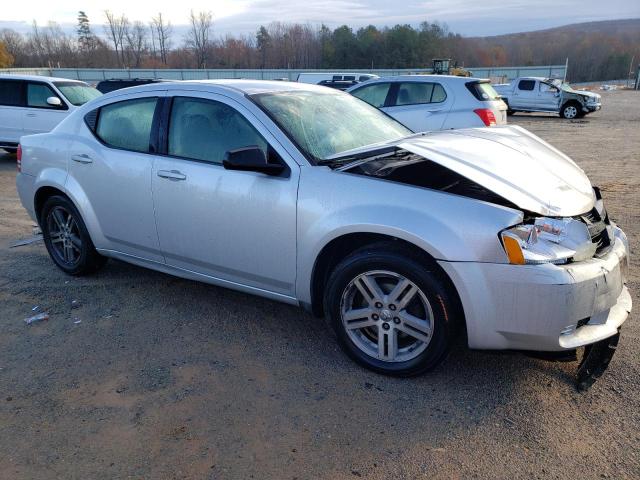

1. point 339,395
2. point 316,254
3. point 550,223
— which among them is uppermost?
point 550,223

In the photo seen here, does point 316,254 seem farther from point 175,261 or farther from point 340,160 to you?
point 175,261

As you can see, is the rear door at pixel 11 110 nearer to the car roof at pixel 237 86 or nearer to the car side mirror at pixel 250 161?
the car roof at pixel 237 86

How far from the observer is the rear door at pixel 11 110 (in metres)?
11.3

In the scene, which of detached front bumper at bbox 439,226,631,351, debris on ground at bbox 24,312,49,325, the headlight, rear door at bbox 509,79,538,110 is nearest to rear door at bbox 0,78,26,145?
debris on ground at bbox 24,312,49,325

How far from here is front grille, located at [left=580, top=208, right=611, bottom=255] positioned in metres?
2.88

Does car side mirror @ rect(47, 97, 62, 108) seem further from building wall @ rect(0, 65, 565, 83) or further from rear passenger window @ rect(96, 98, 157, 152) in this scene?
building wall @ rect(0, 65, 565, 83)

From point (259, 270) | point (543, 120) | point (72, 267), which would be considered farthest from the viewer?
point (543, 120)

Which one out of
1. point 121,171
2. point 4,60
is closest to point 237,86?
point 121,171

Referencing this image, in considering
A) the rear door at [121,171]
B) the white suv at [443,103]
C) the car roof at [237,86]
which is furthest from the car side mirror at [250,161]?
the white suv at [443,103]

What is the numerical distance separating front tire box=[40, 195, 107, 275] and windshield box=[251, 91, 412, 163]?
6.90 ft

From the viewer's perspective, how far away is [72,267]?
468 centimetres

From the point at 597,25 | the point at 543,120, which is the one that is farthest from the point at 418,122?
the point at 597,25

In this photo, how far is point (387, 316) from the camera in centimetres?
298

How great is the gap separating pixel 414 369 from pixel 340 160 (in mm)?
1343
